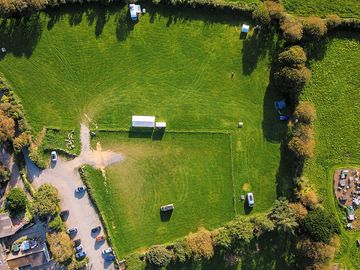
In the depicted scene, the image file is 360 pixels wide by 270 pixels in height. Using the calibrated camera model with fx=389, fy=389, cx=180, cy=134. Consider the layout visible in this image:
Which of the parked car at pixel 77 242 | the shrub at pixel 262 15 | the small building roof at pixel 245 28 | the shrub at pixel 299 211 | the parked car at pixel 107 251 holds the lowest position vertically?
the parked car at pixel 107 251

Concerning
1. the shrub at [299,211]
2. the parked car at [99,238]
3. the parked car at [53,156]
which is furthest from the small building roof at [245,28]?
the parked car at [99,238]

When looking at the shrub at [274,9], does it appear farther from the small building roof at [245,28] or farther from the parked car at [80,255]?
the parked car at [80,255]

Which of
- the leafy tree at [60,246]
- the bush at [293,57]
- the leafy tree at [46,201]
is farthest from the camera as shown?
the bush at [293,57]

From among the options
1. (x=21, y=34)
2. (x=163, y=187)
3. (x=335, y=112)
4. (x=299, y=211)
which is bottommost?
(x=299, y=211)

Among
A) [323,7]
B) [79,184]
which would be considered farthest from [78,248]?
[323,7]

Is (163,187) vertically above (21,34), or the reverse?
(21,34)

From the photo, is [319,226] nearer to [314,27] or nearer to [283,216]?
[283,216]
